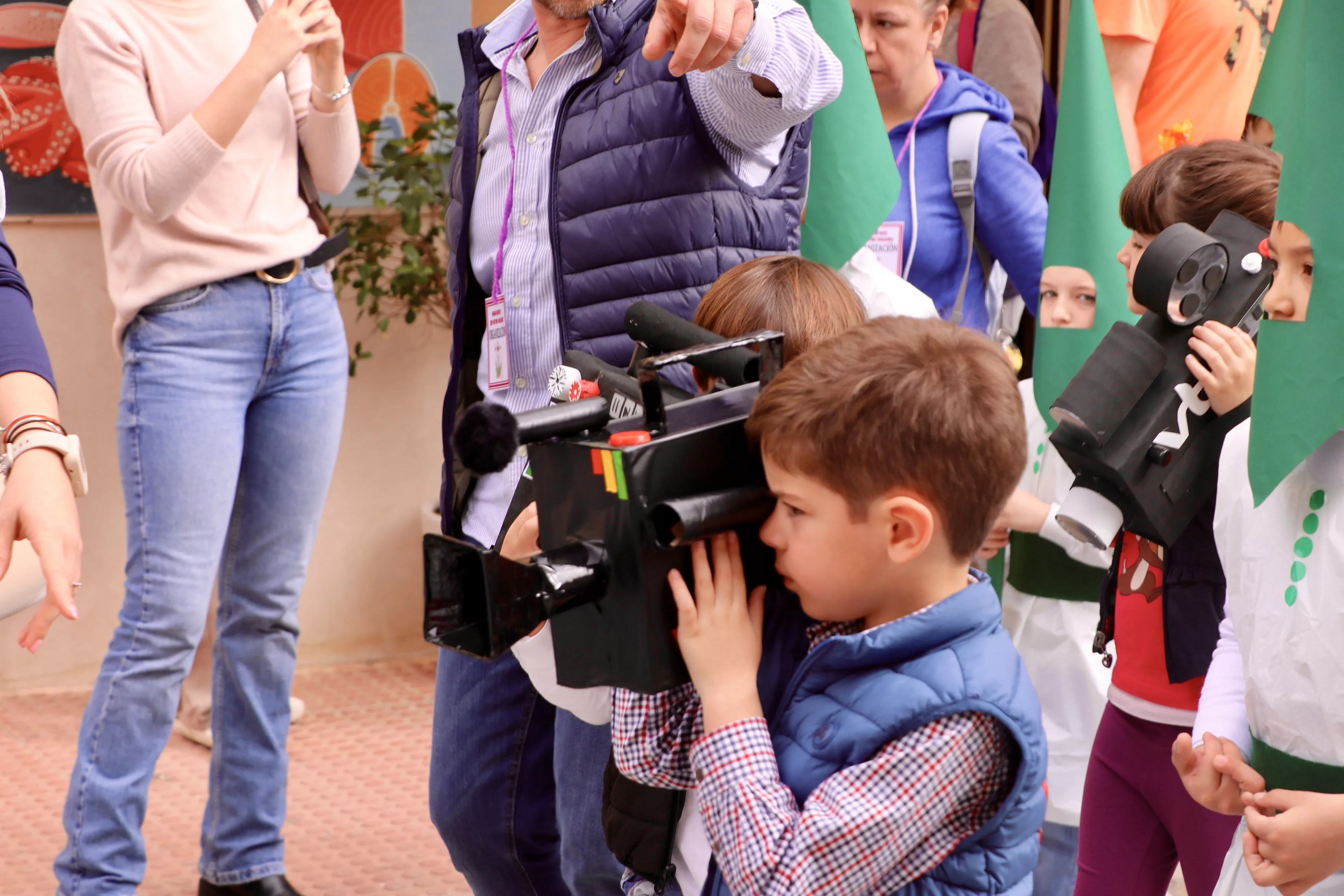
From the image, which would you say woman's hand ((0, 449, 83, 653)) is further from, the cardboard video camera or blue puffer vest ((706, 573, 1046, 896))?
blue puffer vest ((706, 573, 1046, 896))

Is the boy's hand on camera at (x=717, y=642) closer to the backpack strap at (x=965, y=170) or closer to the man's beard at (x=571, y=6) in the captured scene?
the man's beard at (x=571, y=6)

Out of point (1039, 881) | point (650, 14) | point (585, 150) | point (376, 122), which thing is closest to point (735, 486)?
point (585, 150)

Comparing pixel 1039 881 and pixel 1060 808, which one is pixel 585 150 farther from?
pixel 1039 881

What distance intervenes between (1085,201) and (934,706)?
4.06 feet

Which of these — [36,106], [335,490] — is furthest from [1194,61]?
[36,106]

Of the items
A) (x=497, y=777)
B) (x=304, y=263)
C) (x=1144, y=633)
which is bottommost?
(x=497, y=777)

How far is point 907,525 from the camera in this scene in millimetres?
1099

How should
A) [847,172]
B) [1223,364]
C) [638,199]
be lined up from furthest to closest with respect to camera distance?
[847,172], [638,199], [1223,364]

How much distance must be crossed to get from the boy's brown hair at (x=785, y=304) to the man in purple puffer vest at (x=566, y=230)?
211mm

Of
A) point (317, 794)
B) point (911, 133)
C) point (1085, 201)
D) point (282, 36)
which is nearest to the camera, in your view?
point (1085, 201)

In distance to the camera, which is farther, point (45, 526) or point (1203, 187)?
point (1203, 187)

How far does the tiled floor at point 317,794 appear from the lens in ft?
8.49

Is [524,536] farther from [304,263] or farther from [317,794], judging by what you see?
[317,794]

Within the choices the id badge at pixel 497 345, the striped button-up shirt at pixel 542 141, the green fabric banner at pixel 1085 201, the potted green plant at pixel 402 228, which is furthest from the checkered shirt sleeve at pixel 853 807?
the potted green plant at pixel 402 228
